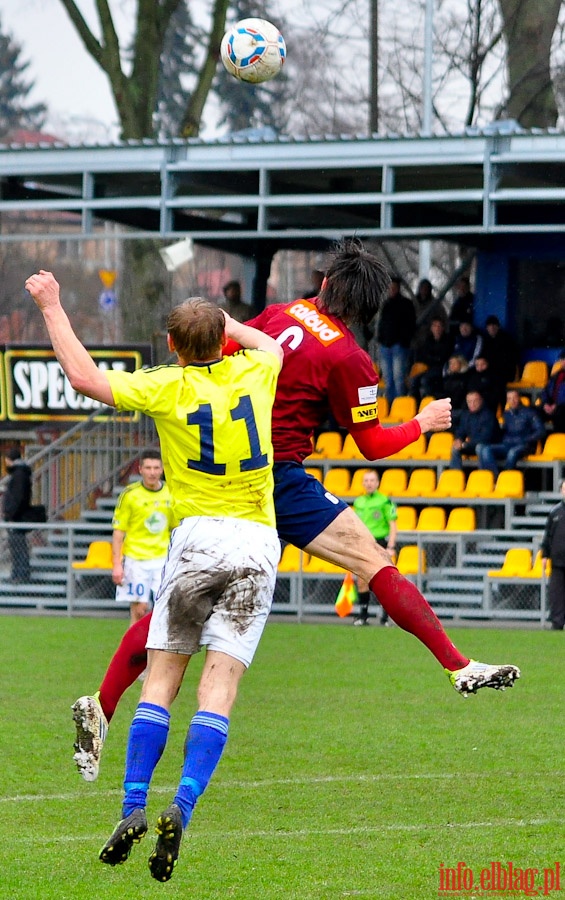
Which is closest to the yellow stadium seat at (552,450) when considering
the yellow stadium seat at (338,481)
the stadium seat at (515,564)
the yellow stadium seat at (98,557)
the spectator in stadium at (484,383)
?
the spectator in stadium at (484,383)

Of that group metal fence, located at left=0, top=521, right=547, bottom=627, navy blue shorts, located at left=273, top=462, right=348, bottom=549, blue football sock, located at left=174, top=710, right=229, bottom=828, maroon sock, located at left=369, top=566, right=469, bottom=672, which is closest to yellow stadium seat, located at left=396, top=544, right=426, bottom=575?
metal fence, located at left=0, top=521, right=547, bottom=627

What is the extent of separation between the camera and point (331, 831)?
280 inches

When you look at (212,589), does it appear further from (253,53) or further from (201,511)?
(253,53)

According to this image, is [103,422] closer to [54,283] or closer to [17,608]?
[17,608]

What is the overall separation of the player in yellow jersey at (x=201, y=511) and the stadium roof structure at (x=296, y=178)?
13.3 meters

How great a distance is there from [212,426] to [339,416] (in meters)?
1.32

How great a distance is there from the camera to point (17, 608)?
70.3 feet

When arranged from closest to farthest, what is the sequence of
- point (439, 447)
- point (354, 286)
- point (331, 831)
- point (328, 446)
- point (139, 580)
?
point (354, 286), point (331, 831), point (139, 580), point (439, 447), point (328, 446)

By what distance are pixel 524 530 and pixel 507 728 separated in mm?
10064

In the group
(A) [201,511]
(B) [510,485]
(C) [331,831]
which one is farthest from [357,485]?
(A) [201,511]

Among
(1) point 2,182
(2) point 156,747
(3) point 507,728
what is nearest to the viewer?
(2) point 156,747

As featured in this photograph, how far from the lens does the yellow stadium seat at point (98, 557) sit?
2100 cm

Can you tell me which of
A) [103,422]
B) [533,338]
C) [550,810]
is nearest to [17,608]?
[103,422]

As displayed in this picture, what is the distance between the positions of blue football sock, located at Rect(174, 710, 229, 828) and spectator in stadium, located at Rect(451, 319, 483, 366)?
1757 centimetres
